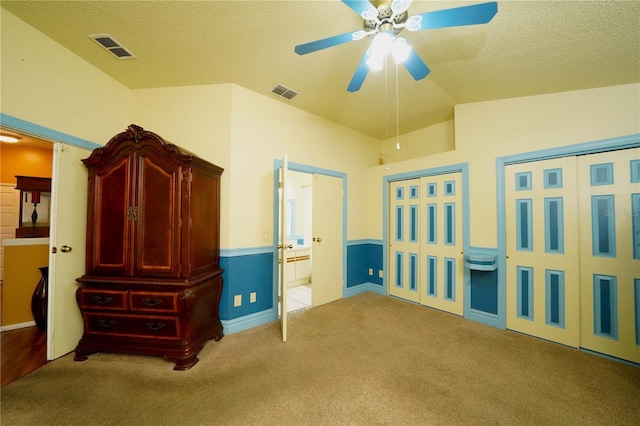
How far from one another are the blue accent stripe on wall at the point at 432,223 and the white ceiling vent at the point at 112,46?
3938 mm

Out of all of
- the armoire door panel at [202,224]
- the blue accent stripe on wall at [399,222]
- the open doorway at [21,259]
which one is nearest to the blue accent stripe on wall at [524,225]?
the blue accent stripe on wall at [399,222]

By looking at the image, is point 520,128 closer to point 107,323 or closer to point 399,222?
point 399,222

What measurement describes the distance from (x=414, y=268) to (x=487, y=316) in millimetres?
1042

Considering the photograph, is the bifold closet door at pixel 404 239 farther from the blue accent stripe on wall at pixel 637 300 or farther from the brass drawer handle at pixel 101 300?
the brass drawer handle at pixel 101 300

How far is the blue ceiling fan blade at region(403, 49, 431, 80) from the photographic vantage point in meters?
1.52

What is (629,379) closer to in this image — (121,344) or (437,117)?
(437,117)

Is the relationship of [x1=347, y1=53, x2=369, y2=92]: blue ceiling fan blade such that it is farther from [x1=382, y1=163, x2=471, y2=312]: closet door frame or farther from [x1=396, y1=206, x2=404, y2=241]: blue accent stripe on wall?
[x1=396, y1=206, x2=404, y2=241]: blue accent stripe on wall

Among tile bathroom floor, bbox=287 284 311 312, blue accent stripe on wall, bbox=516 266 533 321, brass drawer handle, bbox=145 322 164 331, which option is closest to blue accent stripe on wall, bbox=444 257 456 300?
blue accent stripe on wall, bbox=516 266 533 321

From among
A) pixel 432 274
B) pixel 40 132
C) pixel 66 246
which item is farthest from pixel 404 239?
pixel 40 132

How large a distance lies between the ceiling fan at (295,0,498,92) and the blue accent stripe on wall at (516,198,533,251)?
6.73 feet

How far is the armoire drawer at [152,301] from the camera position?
6.38 feet

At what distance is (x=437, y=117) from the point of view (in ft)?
11.3

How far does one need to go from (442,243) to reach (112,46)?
4287 millimetres

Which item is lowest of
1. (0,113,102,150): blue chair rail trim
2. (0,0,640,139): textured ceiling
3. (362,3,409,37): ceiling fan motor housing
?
(0,113,102,150): blue chair rail trim
